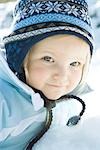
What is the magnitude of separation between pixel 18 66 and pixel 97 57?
2.10ft

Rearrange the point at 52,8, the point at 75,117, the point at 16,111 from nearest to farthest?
the point at 52,8
the point at 16,111
the point at 75,117

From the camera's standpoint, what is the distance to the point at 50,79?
1.34m

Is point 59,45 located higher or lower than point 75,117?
higher

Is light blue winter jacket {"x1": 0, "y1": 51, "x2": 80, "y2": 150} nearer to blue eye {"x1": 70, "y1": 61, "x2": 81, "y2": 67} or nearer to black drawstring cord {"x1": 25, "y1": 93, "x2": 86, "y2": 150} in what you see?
black drawstring cord {"x1": 25, "y1": 93, "x2": 86, "y2": 150}

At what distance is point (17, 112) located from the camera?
4.62 feet

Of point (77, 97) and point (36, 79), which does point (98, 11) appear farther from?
point (36, 79)

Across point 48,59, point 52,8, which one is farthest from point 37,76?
point 52,8

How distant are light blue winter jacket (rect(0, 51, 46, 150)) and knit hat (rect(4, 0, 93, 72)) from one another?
0.08 m

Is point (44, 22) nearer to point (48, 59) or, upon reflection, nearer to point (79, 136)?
point (48, 59)

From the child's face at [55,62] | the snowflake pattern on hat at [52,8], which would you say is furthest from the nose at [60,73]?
the snowflake pattern on hat at [52,8]

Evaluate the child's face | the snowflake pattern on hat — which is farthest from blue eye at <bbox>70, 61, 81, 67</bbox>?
the snowflake pattern on hat

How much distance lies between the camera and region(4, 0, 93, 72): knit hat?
4.27 feet

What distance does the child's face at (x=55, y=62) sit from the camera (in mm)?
1312

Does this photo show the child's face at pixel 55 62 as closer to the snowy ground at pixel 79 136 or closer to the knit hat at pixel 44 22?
the knit hat at pixel 44 22
